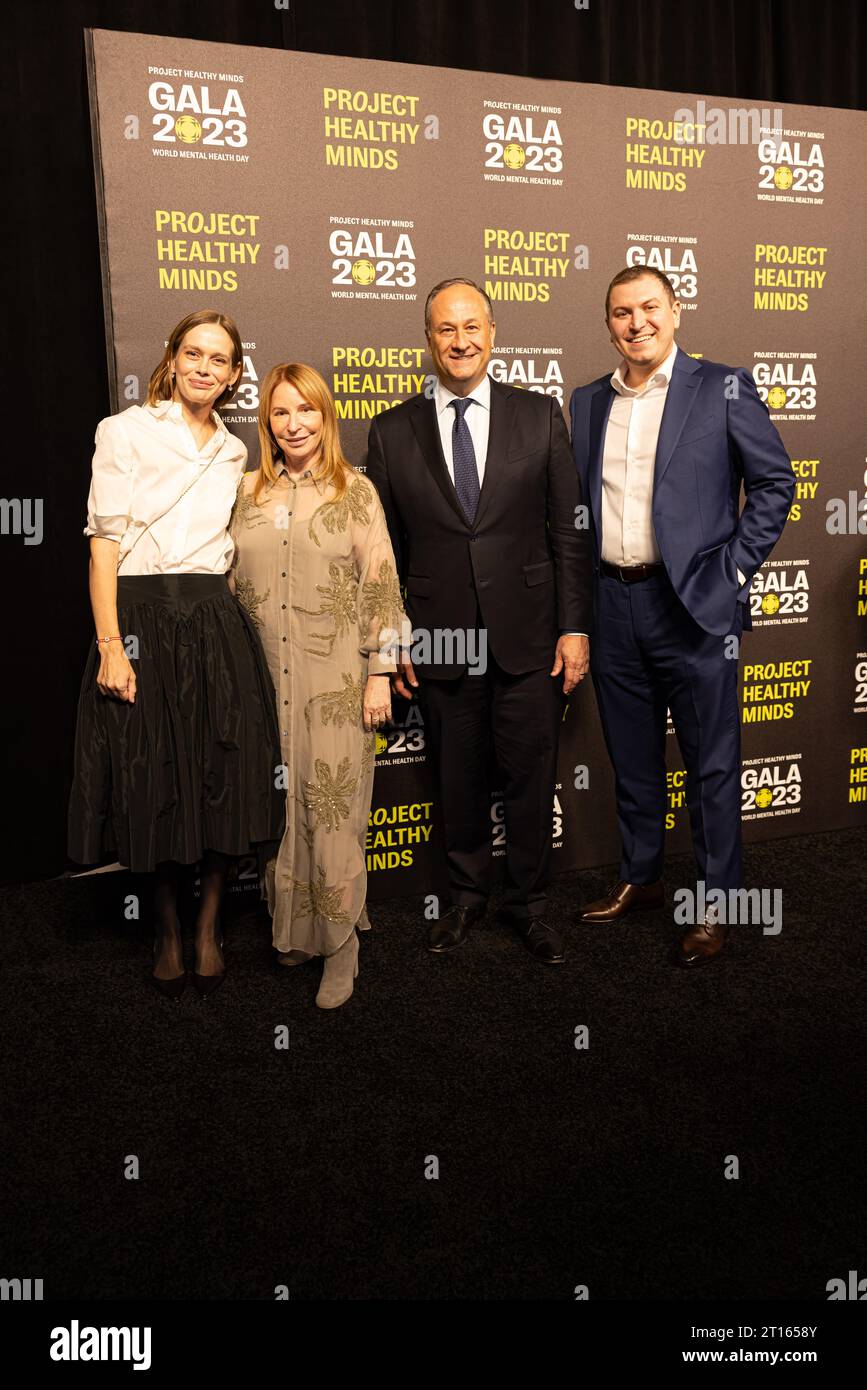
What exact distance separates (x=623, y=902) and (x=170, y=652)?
159 centimetres

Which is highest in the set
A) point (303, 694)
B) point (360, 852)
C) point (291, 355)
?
point (291, 355)

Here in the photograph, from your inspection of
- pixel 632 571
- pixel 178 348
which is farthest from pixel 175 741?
pixel 632 571

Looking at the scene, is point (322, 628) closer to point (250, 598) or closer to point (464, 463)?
point (250, 598)

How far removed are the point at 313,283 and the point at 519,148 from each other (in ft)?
2.70

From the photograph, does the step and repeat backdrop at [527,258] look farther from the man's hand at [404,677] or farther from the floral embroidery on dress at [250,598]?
the floral embroidery on dress at [250,598]

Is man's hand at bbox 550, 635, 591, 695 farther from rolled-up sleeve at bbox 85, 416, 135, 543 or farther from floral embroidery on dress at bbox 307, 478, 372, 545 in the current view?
rolled-up sleeve at bbox 85, 416, 135, 543

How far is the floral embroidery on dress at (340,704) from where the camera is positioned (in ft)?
8.70

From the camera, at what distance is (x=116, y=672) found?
2.55 m

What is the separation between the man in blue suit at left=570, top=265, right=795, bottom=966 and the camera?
2.80 metres

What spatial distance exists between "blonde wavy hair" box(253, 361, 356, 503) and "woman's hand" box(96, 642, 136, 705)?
0.53 meters

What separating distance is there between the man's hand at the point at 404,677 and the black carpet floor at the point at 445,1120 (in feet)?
2.54

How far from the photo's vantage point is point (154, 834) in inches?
102
